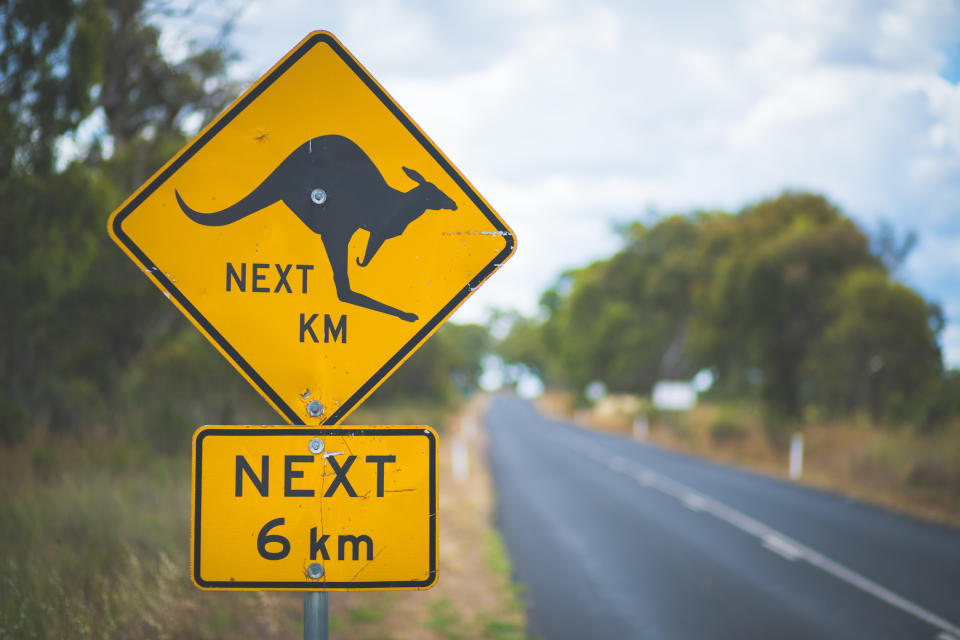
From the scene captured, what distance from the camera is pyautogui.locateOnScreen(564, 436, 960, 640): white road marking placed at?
603 cm

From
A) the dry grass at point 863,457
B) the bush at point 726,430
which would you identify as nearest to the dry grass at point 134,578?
the dry grass at point 863,457

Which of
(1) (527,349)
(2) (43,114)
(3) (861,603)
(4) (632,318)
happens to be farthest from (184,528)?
(1) (527,349)

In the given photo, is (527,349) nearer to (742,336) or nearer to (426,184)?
(742,336)

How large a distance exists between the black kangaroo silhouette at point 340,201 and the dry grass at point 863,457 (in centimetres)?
1149

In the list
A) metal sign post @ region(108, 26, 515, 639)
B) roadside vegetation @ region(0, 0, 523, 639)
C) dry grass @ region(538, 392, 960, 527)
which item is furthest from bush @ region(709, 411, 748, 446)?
metal sign post @ region(108, 26, 515, 639)

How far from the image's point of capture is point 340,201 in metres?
1.88

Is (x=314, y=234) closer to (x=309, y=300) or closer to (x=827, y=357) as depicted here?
(x=309, y=300)

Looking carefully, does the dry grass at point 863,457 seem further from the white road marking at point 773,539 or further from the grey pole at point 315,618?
the grey pole at point 315,618

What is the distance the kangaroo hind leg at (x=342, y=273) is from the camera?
185 cm

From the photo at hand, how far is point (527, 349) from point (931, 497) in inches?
4319

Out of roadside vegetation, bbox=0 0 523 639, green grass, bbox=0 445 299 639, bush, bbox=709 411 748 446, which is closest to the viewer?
green grass, bbox=0 445 299 639

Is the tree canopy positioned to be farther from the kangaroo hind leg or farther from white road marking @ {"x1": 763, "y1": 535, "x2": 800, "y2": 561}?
the kangaroo hind leg

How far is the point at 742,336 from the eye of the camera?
66.8 ft

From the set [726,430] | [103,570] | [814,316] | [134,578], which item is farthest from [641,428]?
[134,578]
